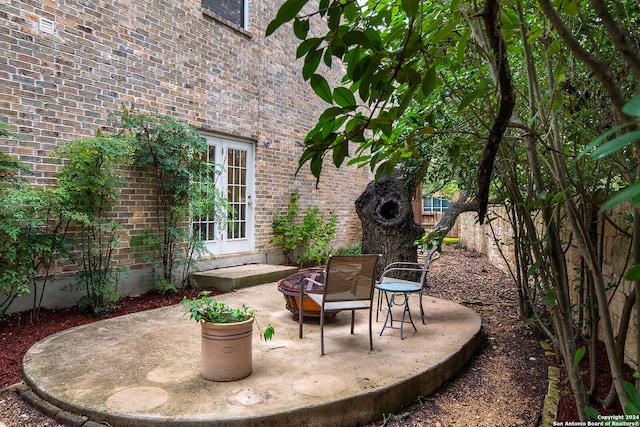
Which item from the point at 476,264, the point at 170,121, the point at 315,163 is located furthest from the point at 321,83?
the point at 476,264

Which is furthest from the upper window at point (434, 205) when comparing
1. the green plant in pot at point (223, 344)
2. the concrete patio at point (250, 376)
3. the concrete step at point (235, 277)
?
the green plant in pot at point (223, 344)

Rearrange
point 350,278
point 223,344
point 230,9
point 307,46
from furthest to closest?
1. point 230,9
2. point 350,278
3. point 223,344
4. point 307,46

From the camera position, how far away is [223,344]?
272 cm

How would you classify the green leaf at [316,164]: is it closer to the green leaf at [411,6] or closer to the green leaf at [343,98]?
the green leaf at [343,98]

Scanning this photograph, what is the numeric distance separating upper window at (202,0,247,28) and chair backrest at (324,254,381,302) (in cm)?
521

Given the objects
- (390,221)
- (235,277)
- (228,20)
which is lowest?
(235,277)

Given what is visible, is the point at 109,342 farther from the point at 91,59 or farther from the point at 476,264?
the point at 476,264

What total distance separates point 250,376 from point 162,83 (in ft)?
14.9

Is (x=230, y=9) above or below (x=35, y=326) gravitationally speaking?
above

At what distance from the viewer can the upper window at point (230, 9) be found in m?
6.56

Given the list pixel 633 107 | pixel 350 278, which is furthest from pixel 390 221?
pixel 633 107

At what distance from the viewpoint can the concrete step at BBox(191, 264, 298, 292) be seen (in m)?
5.82

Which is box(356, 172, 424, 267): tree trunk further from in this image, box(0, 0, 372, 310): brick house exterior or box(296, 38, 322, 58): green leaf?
box(296, 38, 322, 58): green leaf

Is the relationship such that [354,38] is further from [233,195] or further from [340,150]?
[233,195]
